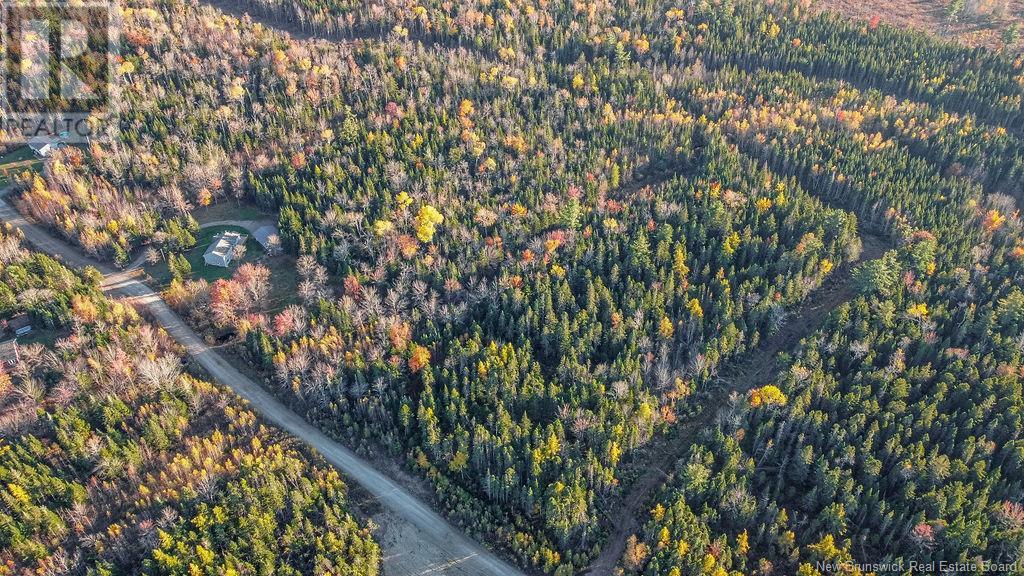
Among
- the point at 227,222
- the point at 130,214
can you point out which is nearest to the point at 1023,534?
the point at 227,222

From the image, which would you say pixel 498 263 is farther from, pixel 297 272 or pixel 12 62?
pixel 12 62

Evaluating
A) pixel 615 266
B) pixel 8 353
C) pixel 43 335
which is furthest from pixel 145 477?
pixel 615 266

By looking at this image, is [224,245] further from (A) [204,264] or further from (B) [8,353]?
(B) [8,353]

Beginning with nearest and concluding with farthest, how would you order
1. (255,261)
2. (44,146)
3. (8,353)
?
(8,353)
(255,261)
(44,146)

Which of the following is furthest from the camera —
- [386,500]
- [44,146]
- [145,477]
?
[44,146]

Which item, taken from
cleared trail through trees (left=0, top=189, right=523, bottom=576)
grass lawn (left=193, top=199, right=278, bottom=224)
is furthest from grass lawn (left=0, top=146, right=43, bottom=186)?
cleared trail through trees (left=0, top=189, right=523, bottom=576)

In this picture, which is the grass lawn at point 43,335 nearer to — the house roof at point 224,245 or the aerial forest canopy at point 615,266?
the aerial forest canopy at point 615,266

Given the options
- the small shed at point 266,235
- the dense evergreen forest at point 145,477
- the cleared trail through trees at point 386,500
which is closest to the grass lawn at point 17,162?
the cleared trail through trees at point 386,500
